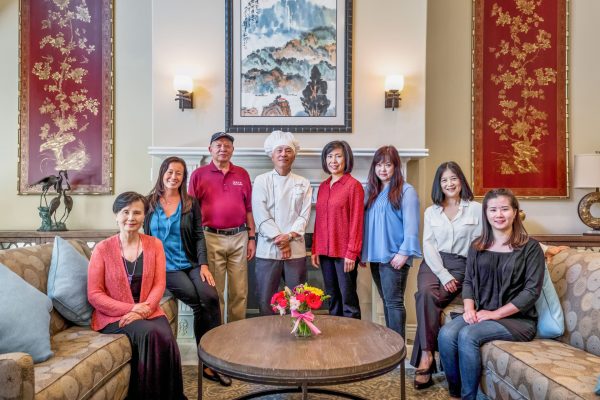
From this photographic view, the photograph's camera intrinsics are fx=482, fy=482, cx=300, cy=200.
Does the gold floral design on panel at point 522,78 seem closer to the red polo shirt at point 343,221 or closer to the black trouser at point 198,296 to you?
the red polo shirt at point 343,221

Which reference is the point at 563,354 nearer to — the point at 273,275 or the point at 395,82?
the point at 273,275

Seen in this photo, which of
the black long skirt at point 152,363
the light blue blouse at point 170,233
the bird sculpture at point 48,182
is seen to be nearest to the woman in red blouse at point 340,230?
the light blue blouse at point 170,233

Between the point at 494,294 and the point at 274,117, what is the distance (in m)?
2.07

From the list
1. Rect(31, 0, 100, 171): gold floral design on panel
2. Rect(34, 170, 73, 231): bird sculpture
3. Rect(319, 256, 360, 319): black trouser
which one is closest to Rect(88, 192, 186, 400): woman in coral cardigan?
Rect(319, 256, 360, 319): black trouser

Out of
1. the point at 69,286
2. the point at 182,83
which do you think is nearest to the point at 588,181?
the point at 182,83

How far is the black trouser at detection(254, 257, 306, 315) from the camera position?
10.3ft

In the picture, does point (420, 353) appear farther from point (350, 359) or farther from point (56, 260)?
point (56, 260)

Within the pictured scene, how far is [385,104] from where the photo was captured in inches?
145

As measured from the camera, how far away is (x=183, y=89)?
3.61 m

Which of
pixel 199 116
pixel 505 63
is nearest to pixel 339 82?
pixel 199 116

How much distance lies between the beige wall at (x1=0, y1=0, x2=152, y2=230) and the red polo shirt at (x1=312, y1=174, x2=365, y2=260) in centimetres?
187

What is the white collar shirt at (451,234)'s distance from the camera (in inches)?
114

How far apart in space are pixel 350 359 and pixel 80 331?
1366 millimetres

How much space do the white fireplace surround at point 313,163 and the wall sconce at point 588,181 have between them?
1306mm
